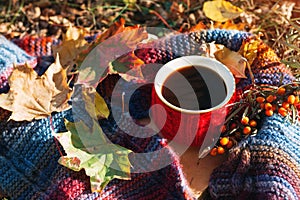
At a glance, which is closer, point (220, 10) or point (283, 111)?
point (283, 111)

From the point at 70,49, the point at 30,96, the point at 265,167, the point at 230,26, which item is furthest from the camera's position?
the point at 230,26

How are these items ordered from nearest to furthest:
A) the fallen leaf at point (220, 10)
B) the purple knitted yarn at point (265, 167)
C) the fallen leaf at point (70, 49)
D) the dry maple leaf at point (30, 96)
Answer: the purple knitted yarn at point (265, 167) < the dry maple leaf at point (30, 96) < the fallen leaf at point (70, 49) < the fallen leaf at point (220, 10)

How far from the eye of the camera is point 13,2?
1.64 meters

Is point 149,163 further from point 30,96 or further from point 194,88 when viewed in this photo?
point 30,96

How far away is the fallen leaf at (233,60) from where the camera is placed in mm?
1171

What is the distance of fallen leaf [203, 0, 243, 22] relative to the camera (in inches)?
55.8

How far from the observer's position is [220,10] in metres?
1.43

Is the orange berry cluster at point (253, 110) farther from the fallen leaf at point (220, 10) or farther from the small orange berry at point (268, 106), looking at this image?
the fallen leaf at point (220, 10)

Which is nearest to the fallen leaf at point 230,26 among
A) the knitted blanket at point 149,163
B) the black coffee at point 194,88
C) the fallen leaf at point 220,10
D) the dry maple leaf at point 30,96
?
the fallen leaf at point 220,10

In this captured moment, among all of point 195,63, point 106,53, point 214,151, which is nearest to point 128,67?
point 106,53

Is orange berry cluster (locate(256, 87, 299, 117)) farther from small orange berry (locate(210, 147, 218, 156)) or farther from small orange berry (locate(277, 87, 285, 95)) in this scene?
small orange berry (locate(210, 147, 218, 156))

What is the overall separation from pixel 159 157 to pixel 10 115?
1.10ft

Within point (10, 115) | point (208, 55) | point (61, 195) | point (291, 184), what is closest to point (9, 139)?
point (10, 115)

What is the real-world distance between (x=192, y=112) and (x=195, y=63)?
0.13 meters
